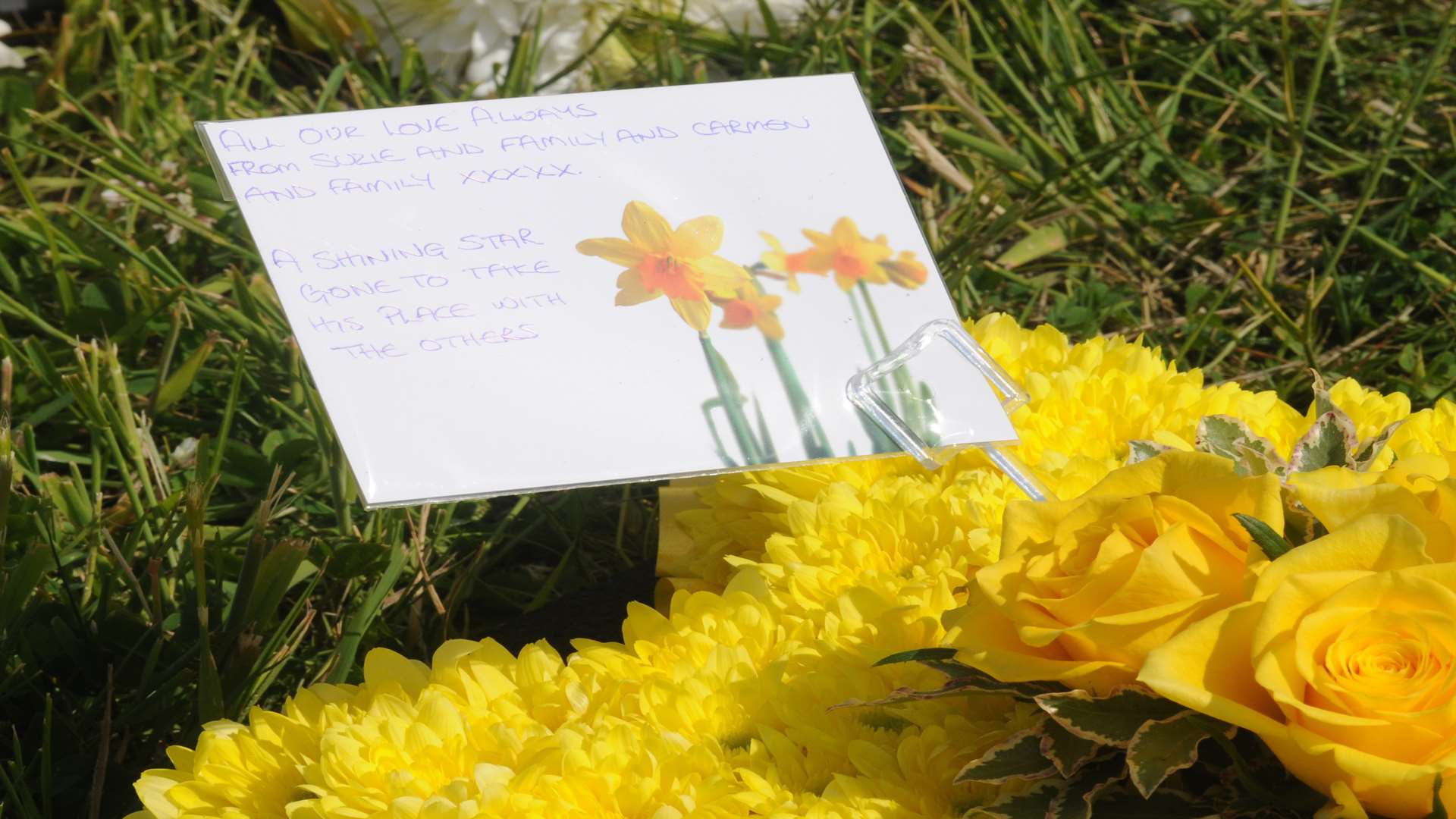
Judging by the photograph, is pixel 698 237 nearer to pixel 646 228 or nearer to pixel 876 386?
pixel 646 228

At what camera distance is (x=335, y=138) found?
943mm

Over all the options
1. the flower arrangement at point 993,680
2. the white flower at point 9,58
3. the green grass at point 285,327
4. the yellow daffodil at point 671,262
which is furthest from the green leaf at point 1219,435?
the white flower at point 9,58

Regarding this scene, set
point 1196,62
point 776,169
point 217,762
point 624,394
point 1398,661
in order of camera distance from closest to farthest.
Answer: point 1398,661
point 217,762
point 624,394
point 776,169
point 1196,62

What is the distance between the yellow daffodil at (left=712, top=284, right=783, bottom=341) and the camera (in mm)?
939

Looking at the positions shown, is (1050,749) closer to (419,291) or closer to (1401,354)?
(419,291)

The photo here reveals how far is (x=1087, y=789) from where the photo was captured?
0.64 m

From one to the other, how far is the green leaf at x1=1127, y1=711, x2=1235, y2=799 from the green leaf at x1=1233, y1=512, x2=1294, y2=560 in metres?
0.08

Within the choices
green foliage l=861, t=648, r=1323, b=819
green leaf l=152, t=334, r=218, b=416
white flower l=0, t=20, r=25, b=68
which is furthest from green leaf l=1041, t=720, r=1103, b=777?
white flower l=0, t=20, r=25, b=68

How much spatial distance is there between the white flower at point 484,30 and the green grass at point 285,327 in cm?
6

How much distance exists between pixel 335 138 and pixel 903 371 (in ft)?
1.35

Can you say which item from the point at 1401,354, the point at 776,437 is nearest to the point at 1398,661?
the point at 776,437

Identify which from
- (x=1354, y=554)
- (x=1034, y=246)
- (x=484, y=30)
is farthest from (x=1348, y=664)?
(x=484, y=30)

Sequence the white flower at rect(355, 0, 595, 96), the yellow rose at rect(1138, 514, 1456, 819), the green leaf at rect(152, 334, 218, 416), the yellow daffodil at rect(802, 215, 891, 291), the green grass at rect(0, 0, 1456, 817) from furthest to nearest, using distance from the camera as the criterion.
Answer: the white flower at rect(355, 0, 595, 96), the green leaf at rect(152, 334, 218, 416), the green grass at rect(0, 0, 1456, 817), the yellow daffodil at rect(802, 215, 891, 291), the yellow rose at rect(1138, 514, 1456, 819)

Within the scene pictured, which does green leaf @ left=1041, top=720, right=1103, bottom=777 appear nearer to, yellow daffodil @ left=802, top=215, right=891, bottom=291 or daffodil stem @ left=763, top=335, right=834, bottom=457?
daffodil stem @ left=763, top=335, right=834, bottom=457
